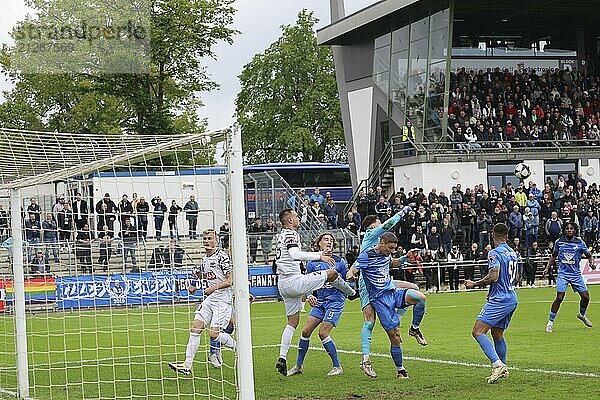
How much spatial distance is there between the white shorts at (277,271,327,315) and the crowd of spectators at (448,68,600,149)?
87.7 ft

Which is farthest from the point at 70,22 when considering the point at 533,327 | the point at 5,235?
the point at 533,327

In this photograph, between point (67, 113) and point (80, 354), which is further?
point (67, 113)

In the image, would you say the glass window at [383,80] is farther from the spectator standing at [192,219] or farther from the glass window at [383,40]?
the spectator standing at [192,219]

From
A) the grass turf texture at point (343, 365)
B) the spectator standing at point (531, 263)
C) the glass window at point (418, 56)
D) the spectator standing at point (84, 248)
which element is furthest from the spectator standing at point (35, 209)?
the glass window at point (418, 56)

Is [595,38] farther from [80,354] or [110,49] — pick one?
[80,354]

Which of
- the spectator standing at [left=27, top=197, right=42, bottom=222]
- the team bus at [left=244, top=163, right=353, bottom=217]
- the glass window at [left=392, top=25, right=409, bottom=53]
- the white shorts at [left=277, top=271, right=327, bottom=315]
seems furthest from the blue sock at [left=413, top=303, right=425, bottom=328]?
the team bus at [left=244, top=163, right=353, bottom=217]

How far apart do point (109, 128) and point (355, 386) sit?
41029 mm

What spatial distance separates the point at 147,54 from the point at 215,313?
3462 cm

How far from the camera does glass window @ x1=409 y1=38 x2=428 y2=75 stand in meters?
40.5

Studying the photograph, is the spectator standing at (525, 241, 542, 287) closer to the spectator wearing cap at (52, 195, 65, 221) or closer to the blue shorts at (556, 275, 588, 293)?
the blue shorts at (556, 275, 588, 293)

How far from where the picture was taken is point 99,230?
17906 mm

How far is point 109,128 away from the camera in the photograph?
168ft

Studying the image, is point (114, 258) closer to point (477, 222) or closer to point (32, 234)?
point (32, 234)

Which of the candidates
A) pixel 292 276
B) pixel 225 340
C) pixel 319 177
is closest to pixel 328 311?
pixel 292 276
